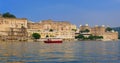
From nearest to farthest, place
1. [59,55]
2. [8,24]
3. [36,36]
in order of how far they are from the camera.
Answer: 1. [59,55]
2. [8,24]
3. [36,36]

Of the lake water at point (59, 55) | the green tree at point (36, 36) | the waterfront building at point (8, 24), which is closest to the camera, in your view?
the lake water at point (59, 55)

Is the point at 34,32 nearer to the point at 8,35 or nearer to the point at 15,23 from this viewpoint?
the point at 15,23

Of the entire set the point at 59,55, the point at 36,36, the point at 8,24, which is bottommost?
the point at 59,55

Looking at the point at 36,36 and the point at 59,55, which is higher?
the point at 36,36

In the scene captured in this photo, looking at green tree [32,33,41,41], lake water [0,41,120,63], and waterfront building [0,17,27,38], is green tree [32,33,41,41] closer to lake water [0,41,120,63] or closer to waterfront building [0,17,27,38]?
waterfront building [0,17,27,38]

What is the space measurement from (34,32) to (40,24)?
32786 millimetres

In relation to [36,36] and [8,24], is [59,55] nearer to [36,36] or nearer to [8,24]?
[36,36]

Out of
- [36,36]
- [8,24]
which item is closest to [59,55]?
[36,36]

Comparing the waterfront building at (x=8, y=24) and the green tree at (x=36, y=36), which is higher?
the waterfront building at (x=8, y=24)

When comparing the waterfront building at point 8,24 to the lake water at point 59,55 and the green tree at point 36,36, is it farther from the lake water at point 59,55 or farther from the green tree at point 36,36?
the lake water at point 59,55

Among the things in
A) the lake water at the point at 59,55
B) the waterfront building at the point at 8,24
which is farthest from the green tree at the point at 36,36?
the lake water at the point at 59,55

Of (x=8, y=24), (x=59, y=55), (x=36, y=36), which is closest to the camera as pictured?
(x=59, y=55)

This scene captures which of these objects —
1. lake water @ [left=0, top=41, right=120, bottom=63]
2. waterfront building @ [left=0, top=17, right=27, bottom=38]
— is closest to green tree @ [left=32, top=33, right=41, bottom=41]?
waterfront building @ [left=0, top=17, right=27, bottom=38]

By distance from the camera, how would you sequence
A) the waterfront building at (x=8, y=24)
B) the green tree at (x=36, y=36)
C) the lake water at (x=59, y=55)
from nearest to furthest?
the lake water at (x=59, y=55) < the waterfront building at (x=8, y=24) < the green tree at (x=36, y=36)
